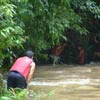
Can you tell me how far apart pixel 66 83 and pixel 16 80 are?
15.8ft

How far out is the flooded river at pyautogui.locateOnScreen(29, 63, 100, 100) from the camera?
38.0ft

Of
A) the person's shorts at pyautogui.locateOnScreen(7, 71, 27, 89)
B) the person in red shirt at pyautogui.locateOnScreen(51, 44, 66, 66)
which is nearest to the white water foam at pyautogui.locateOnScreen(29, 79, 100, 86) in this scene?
the person's shorts at pyautogui.locateOnScreen(7, 71, 27, 89)

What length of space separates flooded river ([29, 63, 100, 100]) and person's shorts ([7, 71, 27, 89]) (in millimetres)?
352

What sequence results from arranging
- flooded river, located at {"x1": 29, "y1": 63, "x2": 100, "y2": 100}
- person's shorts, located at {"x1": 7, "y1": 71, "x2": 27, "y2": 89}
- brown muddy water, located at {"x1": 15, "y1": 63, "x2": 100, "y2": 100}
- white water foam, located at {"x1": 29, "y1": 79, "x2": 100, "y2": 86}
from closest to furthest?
person's shorts, located at {"x1": 7, "y1": 71, "x2": 27, "y2": 89} < brown muddy water, located at {"x1": 15, "y1": 63, "x2": 100, "y2": 100} < flooded river, located at {"x1": 29, "y1": 63, "x2": 100, "y2": 100} < white water foam, located at {"x1": 29, "y1": 79, "x2": 100, "y2": 86}

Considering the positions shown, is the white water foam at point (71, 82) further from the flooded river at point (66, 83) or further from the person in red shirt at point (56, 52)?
the person in red shirt at point (56, 52)

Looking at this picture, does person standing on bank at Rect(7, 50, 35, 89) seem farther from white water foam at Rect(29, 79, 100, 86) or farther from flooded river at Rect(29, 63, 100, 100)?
white water foam at Rect(29, 79, 100, 86)

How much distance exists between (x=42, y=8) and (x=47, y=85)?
2.84 meters

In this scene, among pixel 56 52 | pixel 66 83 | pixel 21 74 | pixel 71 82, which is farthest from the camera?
pixel 56 52

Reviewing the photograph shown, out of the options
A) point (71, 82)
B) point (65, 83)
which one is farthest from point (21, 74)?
point (71, 82)

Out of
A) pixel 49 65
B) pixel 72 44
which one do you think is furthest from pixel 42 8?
pixel 72 44

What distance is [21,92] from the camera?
337 inches

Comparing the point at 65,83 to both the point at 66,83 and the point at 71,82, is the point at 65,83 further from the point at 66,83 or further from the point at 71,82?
the point at 71,82

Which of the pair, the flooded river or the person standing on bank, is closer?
the person standing on bank

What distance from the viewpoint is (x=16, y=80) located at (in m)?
9.30
